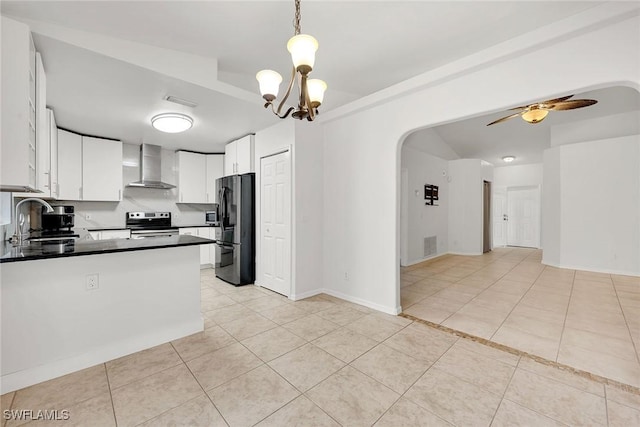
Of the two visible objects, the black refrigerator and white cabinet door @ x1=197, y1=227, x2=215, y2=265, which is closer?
the black refrigerator

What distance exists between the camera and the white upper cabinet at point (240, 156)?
14.1ft

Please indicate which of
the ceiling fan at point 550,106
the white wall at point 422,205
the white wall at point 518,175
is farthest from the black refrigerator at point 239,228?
the white wall at point 518,175

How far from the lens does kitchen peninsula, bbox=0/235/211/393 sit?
6.12 ft

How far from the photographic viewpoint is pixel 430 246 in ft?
21.2

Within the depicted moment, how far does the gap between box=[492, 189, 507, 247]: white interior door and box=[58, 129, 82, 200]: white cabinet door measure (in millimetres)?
10872

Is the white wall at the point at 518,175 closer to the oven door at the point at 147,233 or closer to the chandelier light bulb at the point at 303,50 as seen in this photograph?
the chandelier light bulb at the point at 303,50

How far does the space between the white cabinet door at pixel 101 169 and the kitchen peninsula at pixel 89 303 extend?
8.78 ft

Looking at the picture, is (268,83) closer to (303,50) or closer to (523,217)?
(303,50)

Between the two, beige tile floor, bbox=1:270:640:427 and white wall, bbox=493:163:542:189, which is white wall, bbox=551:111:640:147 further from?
beige tile floor, bbox=1:270:640:427

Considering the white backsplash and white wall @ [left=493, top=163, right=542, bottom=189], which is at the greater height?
white wall @ [left=493, top=163, right=542, bottom=189]

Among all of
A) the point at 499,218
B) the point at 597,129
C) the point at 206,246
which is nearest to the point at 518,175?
the point at 499,218

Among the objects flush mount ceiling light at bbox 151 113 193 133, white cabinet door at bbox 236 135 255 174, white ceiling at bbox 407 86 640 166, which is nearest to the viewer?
flush mount ceiling light at bbox 151 113 193 133

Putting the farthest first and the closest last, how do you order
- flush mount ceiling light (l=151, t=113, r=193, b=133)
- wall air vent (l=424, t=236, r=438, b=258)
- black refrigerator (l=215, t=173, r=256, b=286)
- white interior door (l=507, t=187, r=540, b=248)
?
white interior door (l=507, t=187, r=540, b=248) < wall air vent (l=424, t=236, r=438, b=258) < black refrigerator (l=215, t=173, r=256, b=286) < flush mount ceiling light (l=151, t=113, r=193, b=133)

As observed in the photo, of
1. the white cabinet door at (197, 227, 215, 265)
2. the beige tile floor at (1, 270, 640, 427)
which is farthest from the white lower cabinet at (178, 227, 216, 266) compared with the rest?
the beige tile floor at (1, 270, 640, 427)
